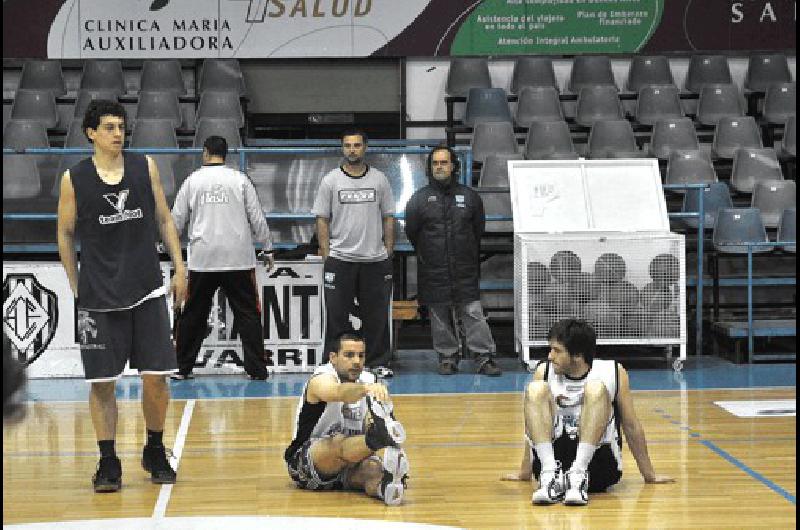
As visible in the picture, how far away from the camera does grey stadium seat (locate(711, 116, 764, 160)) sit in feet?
46.2

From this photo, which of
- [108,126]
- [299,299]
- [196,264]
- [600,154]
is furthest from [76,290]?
[600,154]

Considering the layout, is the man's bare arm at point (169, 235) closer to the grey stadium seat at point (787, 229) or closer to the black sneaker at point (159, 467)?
the black sneaker at point (159, 467)

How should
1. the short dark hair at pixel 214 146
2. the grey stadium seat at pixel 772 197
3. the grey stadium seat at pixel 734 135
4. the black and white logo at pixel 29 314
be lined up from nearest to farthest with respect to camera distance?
the short dark hair at pixel 214 146 → the black and white logo at pixel 29 314 → the grey stadium seat at pixel 772 197 → the grey stadium seat at pixel 734 135

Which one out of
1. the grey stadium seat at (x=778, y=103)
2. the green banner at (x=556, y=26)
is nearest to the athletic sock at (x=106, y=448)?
the green banner at (x=556, y=26)

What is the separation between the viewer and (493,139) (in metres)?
13.6

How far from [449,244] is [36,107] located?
586 cm

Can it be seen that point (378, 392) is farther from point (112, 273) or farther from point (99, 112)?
point (99, 112)

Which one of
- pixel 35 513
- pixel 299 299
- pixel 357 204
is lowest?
pixel 35 513

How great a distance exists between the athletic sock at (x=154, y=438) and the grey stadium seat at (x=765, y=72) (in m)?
10.1

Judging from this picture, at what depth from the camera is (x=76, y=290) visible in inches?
259

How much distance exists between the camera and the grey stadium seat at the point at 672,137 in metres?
13.9

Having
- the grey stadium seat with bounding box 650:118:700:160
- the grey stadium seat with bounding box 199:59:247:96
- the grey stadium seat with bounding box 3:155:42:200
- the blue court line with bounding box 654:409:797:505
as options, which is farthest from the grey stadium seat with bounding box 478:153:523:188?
the blue court line with bounding box 654:409:797:505

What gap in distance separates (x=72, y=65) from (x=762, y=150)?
25.0 feet

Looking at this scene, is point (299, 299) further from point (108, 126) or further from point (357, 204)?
point (108, 126)
